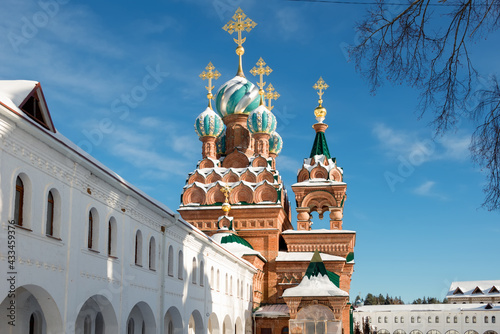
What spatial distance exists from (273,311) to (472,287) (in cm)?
5312

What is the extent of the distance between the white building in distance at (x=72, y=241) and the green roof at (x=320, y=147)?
16754 millimetres

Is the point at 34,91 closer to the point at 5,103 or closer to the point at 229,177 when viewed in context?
the point at 5,103

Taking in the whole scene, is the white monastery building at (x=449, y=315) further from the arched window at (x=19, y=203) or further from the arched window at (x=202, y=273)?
the arched window at (x=19, y=203)

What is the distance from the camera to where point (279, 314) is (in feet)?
87.9

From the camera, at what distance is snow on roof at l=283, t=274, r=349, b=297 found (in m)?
23.0

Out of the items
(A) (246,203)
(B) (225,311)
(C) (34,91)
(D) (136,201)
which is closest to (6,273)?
(C) (34,91)

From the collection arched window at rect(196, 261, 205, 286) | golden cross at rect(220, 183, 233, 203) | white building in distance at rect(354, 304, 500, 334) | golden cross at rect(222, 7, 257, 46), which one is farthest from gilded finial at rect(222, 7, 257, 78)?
white building in distance at rect(354, 304, 500, 334)

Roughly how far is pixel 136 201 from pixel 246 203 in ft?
57.4


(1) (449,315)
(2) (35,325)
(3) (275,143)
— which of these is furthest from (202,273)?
(1) (449,315)

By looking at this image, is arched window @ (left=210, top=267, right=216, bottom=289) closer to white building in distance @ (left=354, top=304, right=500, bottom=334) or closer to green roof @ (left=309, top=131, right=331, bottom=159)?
green roof @ (left=309, top=131, right=331, bottom=159)

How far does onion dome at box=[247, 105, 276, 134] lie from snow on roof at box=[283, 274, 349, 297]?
10.6 meters

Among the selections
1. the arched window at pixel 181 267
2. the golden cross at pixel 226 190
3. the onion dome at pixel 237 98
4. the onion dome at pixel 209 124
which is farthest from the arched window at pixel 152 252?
the onion dome at pixel 237 98

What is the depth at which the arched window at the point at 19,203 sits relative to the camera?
8930mm

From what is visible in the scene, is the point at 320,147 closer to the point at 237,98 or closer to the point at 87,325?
the point at 237,98
